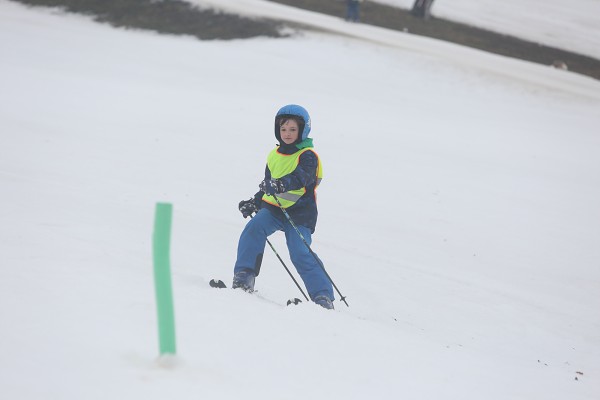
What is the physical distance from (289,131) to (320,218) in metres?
4.15

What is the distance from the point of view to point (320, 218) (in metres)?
10.1

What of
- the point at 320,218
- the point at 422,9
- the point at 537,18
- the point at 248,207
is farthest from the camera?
the point at 537,18

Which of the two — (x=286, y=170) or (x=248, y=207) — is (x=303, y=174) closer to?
(x=286, y=170)

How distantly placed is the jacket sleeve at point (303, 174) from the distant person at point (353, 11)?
22329 millimetres

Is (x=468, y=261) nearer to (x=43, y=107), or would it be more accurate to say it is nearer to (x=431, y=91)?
(x=43, y=107)

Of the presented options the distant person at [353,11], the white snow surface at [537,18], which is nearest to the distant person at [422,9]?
the white snow surface at [537,18]

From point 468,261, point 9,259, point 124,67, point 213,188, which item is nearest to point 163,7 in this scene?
point 124,67

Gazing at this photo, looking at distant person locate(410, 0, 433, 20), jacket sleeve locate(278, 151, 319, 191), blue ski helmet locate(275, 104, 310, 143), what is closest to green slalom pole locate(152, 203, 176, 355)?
jacket sleeve locate(278, 151, 319, 191)

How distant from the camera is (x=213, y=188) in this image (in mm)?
10609

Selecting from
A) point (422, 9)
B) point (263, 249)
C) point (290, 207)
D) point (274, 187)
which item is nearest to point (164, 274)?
point (274, 187)

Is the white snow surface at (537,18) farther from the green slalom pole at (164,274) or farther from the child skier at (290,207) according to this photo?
the green slalom pole at (164,274)

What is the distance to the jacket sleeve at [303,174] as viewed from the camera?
5902 mm

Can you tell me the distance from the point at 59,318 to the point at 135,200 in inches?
222

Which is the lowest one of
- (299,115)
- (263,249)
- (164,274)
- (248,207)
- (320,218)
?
(320,218)
